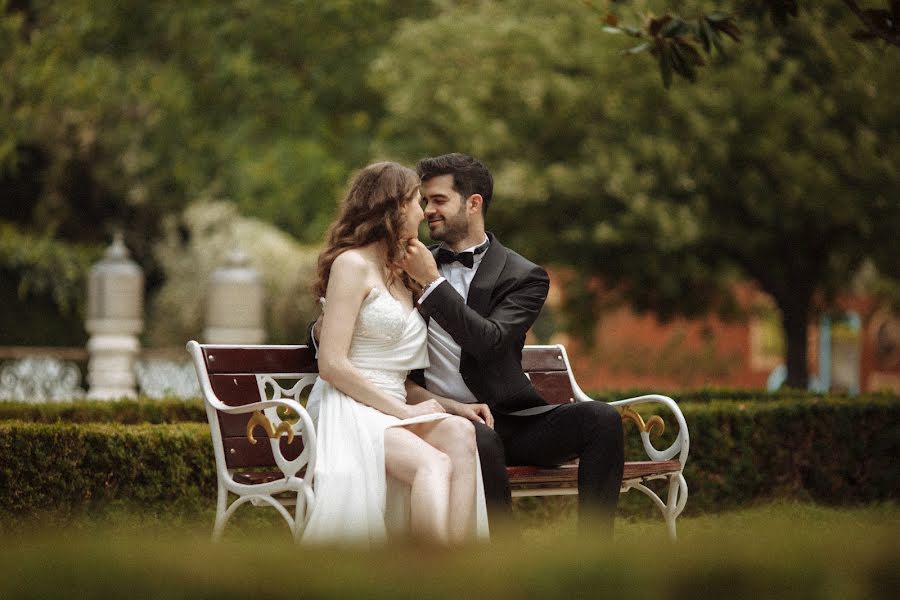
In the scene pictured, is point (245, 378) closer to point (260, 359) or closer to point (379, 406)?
point (260, 359)

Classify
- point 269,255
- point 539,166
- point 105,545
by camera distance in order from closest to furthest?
point 105,545
point 539,166
point 269,255

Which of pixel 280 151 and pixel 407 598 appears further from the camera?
pixel 280 151

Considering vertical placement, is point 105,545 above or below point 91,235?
above

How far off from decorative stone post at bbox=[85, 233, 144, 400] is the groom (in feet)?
31.9

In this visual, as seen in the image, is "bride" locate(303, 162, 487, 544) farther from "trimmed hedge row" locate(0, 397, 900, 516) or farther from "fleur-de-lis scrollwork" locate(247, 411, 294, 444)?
"trimmed hedge row" locate(0, 397, 900, 516)

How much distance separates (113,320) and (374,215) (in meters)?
10.4

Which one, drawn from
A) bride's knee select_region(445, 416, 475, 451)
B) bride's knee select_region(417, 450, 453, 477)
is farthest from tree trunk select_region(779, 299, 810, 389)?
bride's knee select_region(417, 450, 453, 477)

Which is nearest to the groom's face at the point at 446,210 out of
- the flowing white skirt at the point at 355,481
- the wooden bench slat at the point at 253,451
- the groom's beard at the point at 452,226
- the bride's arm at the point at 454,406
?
the groom's beard at the point at 452,226

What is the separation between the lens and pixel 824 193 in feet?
56.1

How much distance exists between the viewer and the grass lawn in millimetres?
1939

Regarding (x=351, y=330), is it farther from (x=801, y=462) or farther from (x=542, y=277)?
(x=801, y=462)

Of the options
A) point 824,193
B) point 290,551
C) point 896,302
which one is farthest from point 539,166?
point 290,551

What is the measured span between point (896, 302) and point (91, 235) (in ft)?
45.8

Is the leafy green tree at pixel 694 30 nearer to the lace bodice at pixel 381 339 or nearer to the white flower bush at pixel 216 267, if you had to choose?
the lace bodice at pixel 381 339
